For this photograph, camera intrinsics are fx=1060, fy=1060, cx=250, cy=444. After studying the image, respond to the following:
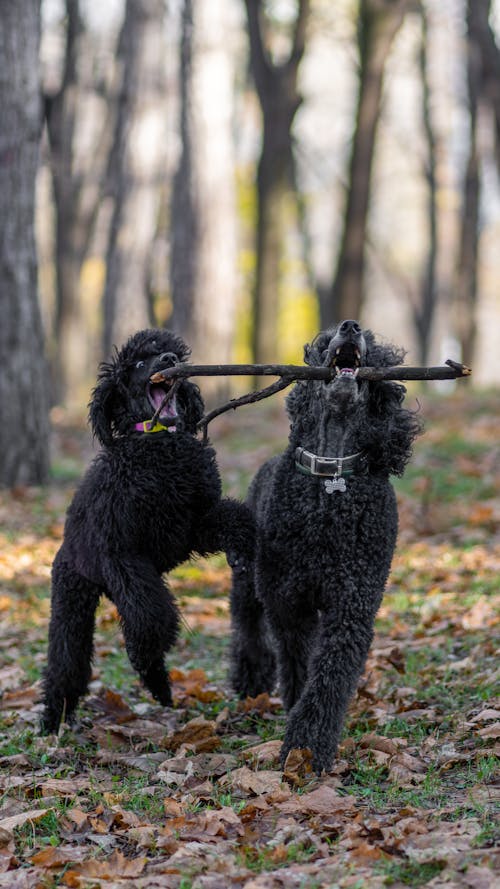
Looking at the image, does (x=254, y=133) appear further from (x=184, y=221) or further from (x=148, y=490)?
(x=148, y=490)

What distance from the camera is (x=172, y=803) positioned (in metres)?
3.92

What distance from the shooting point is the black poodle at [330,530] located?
441 centimetres

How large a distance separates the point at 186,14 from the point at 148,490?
11332 mm

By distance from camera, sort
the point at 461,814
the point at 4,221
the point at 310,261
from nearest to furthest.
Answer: the point at 461,814 < the point at 4,221 < the point at 310,261

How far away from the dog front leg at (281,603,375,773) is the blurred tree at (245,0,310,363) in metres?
14.5

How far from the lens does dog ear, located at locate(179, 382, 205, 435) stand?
5022mm

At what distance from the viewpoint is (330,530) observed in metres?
4.57

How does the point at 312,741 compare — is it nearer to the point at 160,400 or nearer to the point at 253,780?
the point at 253,780

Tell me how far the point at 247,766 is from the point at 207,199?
406 inches

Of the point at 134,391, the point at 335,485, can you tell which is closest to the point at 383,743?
the point at 335,485

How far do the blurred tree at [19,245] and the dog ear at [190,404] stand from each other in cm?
561

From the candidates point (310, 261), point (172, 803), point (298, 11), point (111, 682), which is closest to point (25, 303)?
point (111, 682)

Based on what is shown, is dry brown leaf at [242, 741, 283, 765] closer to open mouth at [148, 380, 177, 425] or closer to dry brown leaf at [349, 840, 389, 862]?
dry brown leaf at [349, 840, 389, 862]

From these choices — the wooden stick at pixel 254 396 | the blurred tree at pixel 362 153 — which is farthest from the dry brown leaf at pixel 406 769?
the blurred tree at pixel 362 153
